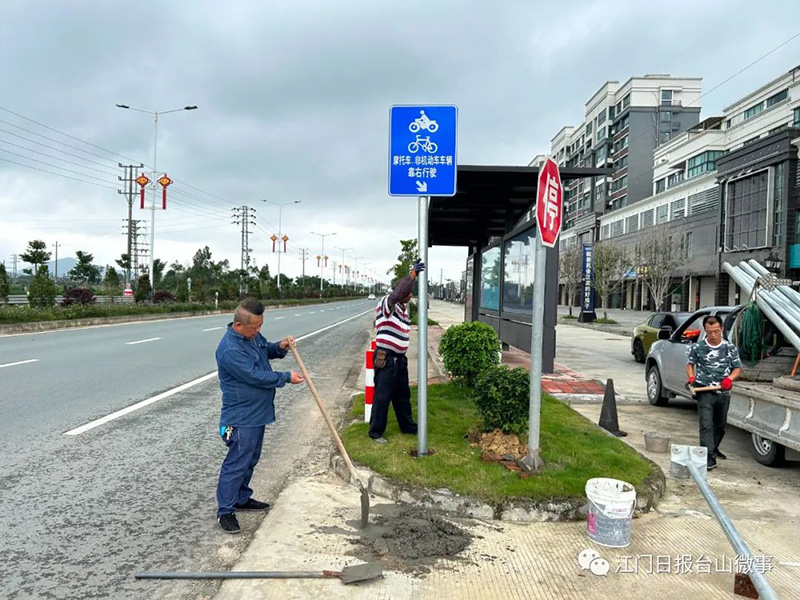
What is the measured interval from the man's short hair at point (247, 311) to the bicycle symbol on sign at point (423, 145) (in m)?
2.06

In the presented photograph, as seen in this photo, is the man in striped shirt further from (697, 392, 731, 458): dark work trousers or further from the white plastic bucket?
(697, 392, 731, 458): dark work trousers

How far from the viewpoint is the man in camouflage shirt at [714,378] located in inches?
237

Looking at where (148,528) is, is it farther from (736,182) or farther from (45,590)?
(736,182)

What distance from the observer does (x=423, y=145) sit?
5355 millimetres

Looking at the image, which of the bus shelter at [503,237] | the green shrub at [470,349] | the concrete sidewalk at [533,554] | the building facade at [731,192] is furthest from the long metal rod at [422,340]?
the building facade at [731,192]

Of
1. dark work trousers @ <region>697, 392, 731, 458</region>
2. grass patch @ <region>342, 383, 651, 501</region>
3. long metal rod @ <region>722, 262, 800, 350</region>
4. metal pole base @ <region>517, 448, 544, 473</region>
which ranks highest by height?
long metal rod @ <region>722, 262, 800, 350</region>

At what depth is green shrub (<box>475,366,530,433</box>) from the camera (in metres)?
5.50

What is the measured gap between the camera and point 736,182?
41.2m

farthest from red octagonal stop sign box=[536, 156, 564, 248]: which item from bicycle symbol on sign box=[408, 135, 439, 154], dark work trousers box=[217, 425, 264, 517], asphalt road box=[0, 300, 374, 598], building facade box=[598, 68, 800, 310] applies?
building facade box=[598, 68, 800, 310]

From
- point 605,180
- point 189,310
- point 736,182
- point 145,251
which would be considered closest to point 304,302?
point 145,251

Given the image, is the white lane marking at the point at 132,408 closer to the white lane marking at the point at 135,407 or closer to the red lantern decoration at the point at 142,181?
the white lane marking at the point at 135,407

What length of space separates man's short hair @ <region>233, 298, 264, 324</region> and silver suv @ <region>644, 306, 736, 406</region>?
6248 mm

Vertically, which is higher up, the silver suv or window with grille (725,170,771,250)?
window with grille (725,170,771,250)

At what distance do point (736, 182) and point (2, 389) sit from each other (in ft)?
145
